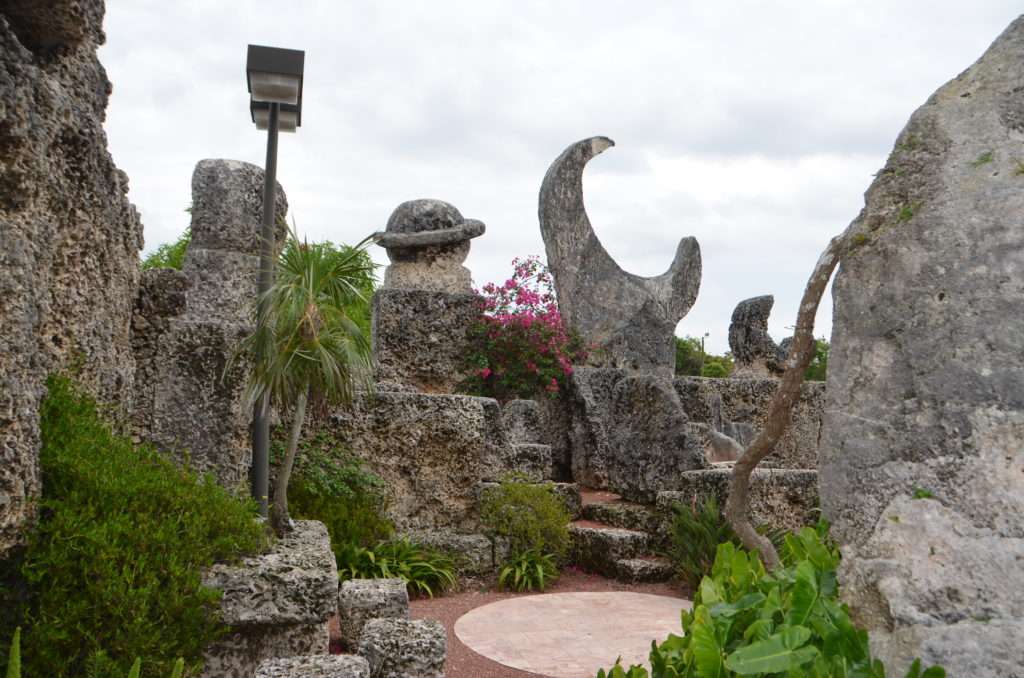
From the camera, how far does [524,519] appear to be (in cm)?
710

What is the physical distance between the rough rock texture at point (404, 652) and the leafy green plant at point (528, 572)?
275 cm

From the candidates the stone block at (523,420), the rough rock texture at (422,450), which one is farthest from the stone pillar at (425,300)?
the rough rock texture at (422,450)

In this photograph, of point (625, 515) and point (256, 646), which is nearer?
point (256, 646)

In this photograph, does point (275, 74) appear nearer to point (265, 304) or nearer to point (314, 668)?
point (265, 304)

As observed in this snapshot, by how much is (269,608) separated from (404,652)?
2.93ft

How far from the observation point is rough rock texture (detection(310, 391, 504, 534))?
702 centimetres

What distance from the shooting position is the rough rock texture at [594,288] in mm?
11367

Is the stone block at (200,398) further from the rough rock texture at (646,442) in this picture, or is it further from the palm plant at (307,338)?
the rough rock texture at (646,442)

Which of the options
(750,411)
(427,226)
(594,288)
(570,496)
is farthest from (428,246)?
(750,411)

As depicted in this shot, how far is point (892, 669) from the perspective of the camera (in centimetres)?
153

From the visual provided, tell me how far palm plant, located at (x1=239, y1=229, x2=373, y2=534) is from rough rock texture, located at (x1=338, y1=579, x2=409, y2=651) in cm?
61

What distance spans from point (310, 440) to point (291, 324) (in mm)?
2360

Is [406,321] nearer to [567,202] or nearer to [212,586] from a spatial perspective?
[567,202]

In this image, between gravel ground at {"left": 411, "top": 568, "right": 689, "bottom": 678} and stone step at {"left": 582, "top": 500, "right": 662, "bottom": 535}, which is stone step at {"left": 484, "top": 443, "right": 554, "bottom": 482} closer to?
stone step at {"left": 582, "top": 500, "right": 662, "bottom": 535}
